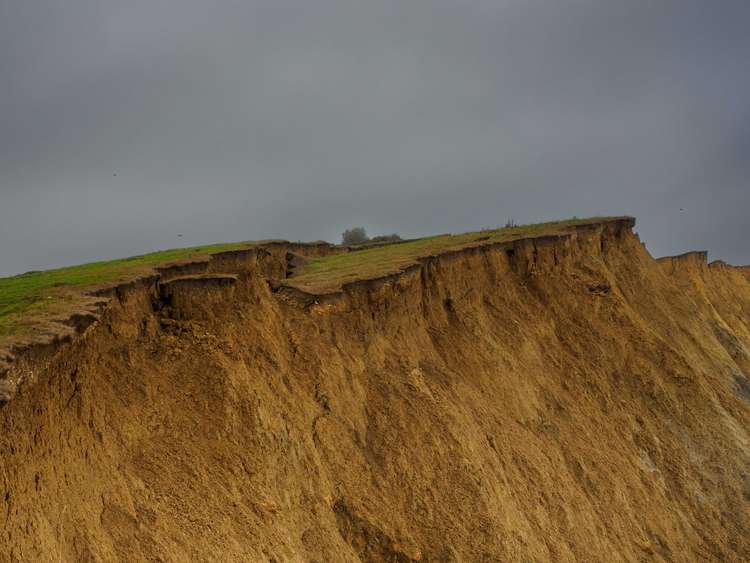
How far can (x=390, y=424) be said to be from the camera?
16.7 m

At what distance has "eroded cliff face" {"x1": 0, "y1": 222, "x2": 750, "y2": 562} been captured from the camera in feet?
35.9

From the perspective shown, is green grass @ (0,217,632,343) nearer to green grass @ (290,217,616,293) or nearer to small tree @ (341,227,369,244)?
green grass @ (290,217,616,293)

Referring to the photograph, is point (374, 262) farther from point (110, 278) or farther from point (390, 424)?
point (110, 278)

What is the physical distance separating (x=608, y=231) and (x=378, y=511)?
1938 centimetres

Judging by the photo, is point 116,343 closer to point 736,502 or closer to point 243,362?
point 243,362

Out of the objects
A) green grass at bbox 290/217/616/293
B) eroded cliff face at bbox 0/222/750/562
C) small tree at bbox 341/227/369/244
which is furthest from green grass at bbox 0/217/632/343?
small tree at bbox 341/227/369/244

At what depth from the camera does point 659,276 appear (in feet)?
100

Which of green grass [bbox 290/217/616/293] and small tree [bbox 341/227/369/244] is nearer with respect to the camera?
green grass [bbox 290/217/616/293]

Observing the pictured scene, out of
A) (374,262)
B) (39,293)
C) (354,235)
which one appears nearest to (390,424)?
(374,262)

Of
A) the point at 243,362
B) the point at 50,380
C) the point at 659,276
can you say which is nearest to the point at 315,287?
the point at 243,362

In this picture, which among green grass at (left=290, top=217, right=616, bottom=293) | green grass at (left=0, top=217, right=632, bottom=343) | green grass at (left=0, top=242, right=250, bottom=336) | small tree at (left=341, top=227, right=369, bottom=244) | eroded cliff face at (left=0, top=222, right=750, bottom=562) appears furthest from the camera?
small tree at (left=341, top=227, right=369, bottom=244)

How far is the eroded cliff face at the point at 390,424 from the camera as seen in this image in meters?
11.0

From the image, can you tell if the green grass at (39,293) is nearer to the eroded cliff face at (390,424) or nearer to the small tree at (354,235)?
the eroded cliff face at (390,424)

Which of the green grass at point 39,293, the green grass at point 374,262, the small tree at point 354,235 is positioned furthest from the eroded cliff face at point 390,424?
the small tree at point 354,235
